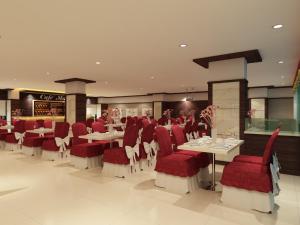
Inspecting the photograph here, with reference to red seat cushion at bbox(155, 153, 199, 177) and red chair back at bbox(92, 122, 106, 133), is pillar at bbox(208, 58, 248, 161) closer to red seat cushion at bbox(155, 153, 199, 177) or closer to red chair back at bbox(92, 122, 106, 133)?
red seat cushion at bbox(155, 153, 199, 177)

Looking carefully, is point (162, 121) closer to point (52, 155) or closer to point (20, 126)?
point (52, 155)

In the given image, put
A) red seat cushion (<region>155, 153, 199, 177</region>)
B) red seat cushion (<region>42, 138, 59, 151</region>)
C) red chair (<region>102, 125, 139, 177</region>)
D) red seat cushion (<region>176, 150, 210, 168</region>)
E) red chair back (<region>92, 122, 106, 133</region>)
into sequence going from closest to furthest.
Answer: red seat cushion (<region>155, 153, 199, 177</region>) < red seat cushion (<region>176, 150, 210, 168</region>) < red chair (<region>102, 125, 139, 177</region>) < red seat cushion (<region>42, 138, 59, 151</region>) < red chair back (<region>92, 122, 106, 133</region>)

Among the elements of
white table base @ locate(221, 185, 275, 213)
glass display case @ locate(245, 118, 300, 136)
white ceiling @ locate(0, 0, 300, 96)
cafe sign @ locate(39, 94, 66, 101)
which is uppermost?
white ceiling @ locate(0, 0, 300, 96)

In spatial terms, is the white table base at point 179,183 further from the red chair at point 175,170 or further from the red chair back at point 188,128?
the red chair back at point 188,128

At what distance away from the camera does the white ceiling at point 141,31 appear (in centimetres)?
288

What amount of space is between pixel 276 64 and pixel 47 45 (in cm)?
593

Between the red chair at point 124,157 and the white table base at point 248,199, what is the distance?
1946 millimetres

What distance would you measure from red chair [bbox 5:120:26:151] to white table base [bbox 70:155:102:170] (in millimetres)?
2863

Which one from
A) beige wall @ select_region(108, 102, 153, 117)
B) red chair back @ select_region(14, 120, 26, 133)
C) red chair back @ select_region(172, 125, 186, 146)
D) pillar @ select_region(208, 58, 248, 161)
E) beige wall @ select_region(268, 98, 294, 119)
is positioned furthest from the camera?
beige wall @ select_region(108, 102, 153, 117)

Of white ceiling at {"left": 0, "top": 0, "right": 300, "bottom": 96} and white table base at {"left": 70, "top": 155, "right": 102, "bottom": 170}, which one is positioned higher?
white ceiling at {"left": 0, "top": 0, "right": 300, "bottom": 96}

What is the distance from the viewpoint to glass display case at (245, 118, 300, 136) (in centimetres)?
490

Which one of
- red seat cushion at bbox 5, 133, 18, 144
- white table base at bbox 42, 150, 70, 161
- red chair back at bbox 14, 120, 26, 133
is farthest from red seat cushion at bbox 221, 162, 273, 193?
red seat cushion at bbox 5, 133, 18, 144

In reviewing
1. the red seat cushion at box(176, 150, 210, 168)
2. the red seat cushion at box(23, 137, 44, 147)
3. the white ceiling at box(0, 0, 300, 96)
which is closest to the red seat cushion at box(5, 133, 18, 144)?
the red seat cushion at box(23, 137, 44, 147)

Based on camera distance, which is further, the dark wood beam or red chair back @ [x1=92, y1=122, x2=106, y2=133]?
red chair back @ [x1=92, y1=122, x2=106, y2=133]
